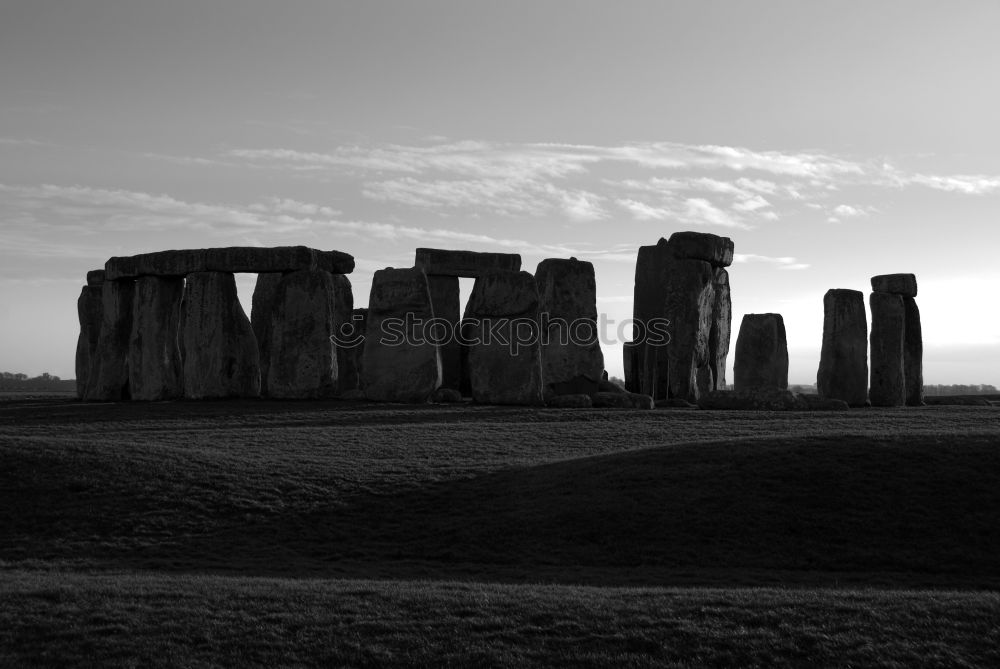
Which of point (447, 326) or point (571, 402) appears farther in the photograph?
point (447, 326)

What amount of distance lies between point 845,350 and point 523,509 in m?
22.1

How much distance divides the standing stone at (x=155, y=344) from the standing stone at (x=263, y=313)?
4.87 m

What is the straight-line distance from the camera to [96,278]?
42.7m

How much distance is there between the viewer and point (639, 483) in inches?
768

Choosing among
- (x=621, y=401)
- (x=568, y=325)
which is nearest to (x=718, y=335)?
(x=568, y=325)

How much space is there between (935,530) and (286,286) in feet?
71.6

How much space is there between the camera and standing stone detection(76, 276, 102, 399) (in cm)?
4172

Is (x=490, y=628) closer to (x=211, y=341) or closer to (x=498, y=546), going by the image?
(x=498, y=546)

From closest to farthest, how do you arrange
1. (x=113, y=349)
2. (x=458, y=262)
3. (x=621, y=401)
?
(x=621, y=401)
(x=113, y=349)
(x=458, y=262)

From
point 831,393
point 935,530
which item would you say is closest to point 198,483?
point 935,530

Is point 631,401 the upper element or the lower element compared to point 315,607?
upper

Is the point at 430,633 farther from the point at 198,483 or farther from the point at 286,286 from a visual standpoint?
the point at 286,286

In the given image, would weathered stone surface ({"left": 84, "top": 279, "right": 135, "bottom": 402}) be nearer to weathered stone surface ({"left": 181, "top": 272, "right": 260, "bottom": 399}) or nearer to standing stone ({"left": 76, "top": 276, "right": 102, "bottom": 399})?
weathered stone surface ({"left": 181, "top": 272, "right": 260, "bottom": 399})

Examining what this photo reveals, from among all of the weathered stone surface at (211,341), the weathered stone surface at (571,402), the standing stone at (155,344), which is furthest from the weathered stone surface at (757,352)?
the standing stone at (155,344)
